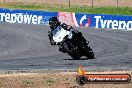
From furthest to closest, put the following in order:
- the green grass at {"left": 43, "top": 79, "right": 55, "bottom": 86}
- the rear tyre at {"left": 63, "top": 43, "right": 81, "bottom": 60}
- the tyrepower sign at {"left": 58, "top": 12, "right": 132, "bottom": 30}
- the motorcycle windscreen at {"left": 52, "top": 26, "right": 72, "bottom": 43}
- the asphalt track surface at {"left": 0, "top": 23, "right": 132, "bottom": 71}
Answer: the tyrepower sign at {"left": 58, "top": 12, "right": 132, "bottom": 30}
the rear tyre at {"left": 63, "top": 43, "right": 81, "bottom": 60}
the asphalt track surface at {"left": 0, "top": 23, "right": 132, "bottom": 71}
the motorcycle windscreen at {"left": 52, "top": 26, "right": 72, "bottom": 43}
the green grass at {"left": 43, "top": 79, "right": 55, "bottom": 86}

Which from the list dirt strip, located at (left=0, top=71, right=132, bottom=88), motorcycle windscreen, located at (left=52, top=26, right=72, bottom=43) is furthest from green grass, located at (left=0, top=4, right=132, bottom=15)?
dirt strip, located at (left=0, top=71, right=132, bottom=88)

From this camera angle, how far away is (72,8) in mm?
57062

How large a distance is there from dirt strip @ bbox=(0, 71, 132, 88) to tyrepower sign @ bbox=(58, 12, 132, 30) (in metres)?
23.1

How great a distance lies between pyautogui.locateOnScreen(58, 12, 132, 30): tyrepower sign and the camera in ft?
131

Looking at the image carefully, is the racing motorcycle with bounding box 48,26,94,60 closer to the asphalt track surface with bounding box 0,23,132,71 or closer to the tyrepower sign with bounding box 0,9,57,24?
the asphalt track surface with bounding box 0,23,132,71

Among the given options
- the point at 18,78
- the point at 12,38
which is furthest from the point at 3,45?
the point at 18,78

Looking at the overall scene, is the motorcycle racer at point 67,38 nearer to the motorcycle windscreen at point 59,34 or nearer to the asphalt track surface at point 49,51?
the motorcycle windscreen at point 59,34

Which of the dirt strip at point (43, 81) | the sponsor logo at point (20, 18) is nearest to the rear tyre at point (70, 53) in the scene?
the dirt strip at point (43, 81)

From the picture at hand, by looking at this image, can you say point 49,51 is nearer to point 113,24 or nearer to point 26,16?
point 113,24

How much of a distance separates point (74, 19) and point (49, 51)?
670 inches

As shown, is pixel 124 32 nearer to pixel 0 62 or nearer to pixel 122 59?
pixel 122 59

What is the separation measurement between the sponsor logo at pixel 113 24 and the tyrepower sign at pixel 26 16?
4.33m

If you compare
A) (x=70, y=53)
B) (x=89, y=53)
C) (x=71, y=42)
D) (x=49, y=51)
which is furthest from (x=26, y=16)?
(x=71, y=42)

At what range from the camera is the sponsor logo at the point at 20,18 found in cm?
4422
